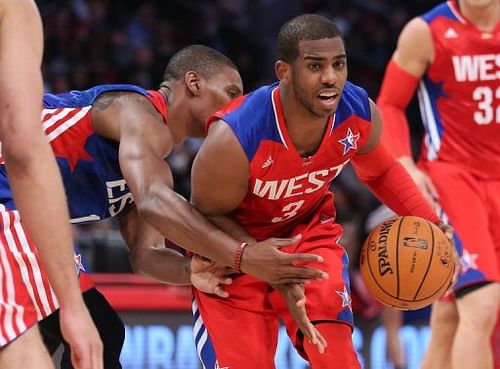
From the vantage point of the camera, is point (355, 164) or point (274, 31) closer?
point (355, 164)

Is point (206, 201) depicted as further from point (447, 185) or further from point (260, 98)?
point (447, 185)

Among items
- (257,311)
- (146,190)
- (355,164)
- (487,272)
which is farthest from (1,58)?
(487,272)

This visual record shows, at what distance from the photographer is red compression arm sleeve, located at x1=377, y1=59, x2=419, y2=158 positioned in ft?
19.1

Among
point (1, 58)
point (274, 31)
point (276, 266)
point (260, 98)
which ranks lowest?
point (274, 31)

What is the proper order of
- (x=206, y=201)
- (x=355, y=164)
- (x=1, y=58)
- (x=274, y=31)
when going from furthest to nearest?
(x=274, y=31) → (x=355, y=164) → (x=206, y=201) → (x=1, y=58)

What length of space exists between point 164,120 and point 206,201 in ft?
1.37

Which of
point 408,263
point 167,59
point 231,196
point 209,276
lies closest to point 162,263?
point 209,276

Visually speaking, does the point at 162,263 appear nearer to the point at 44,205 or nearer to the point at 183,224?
the point at 183,224

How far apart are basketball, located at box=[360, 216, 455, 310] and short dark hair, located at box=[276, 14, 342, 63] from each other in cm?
84

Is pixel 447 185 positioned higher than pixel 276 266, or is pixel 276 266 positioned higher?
Result: pixel 276 266

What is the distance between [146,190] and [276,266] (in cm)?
57

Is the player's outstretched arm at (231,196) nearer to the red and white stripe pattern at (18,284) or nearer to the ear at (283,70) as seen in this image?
the ear at (283,70)

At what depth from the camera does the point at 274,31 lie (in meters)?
14.5

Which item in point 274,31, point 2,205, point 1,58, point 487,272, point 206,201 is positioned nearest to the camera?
point 1,58
